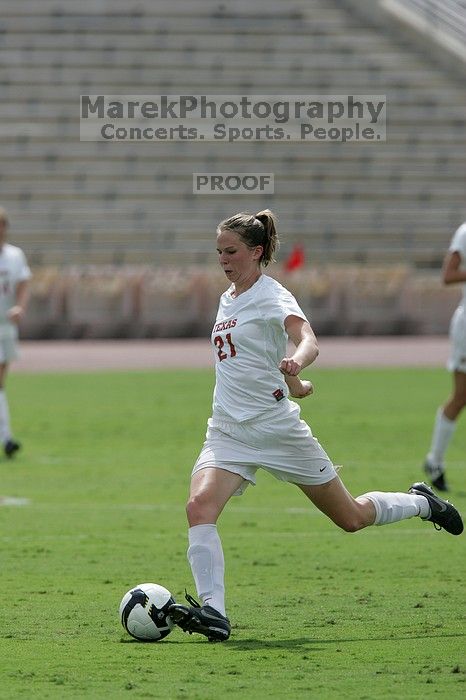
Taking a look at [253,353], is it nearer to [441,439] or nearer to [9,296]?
[441,439]

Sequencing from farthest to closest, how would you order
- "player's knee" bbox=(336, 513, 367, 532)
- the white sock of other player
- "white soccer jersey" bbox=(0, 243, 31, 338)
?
1. "white soccer jersey" bbox=(0, 243, 31, 338)
2. the white sock of other player
3. "player's knee" bbox=(336, 513, 367, 532)

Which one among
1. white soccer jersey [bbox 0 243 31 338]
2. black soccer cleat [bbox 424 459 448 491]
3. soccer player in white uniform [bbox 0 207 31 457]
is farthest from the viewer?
white soccer jersey [bbox 0 243 31 338]

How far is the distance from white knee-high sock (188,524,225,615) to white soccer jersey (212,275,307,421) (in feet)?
1.84

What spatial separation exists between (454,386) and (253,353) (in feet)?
17.4

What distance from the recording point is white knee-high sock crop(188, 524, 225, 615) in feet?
21.3

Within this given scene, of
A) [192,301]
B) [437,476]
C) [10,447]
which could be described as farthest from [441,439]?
[192,301]

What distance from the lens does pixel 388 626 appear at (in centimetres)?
673

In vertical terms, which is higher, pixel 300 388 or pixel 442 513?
pixel 300 388

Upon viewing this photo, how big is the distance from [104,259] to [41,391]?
1156 centimetres

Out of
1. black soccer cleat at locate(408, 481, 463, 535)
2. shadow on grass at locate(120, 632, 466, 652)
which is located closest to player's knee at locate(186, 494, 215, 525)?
shadow on grass at locate(120, 632, 466, 652)

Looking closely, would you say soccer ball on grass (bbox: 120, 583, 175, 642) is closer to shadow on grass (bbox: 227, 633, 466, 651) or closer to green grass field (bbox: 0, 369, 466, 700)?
green grass field (bbox: 0, 369, 466, 700)

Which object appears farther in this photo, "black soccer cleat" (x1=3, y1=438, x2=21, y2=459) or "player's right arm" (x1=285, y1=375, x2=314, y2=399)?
"black soccer cleat" (x1=3, y1=438, x2=21, y2=459)

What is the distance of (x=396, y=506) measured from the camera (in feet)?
24.2

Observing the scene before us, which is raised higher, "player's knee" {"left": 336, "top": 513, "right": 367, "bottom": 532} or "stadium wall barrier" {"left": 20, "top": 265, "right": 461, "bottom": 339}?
"player's knee" {"left": 336, "top": 513, "right": 367, "bottom": 532}
